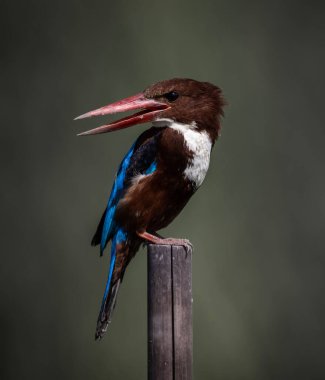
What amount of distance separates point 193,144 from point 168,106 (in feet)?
0.62

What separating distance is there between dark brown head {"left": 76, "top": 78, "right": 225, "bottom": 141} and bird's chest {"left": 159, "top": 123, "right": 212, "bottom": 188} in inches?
1.5

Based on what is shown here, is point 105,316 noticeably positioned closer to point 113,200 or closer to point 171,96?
point 113,200

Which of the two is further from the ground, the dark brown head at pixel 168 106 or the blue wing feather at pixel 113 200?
the dark brown head at pixel 168 106

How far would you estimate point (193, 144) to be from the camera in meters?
2.90

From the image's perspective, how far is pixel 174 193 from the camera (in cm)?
296

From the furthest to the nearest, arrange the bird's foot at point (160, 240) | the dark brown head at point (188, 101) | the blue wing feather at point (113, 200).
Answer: the blue wing feather at point (113, 200), the dark brown head at point (188, 101), the bird's foot at point (160, 240)

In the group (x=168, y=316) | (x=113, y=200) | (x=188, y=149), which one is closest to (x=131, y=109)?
(x=188, y=149)

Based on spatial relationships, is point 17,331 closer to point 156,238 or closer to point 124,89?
point 124,89

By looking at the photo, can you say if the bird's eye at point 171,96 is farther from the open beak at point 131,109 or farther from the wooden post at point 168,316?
the wooden post at point 168,316

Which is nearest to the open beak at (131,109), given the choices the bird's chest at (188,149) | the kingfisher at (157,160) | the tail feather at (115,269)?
the kingfisher at (157,160)

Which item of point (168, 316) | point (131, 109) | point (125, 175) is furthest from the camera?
point (125, 175)

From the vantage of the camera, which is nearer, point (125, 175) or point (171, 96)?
point (171, 96)

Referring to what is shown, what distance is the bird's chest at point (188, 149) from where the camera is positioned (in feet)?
9.49

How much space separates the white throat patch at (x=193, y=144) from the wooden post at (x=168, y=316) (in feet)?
1.49
